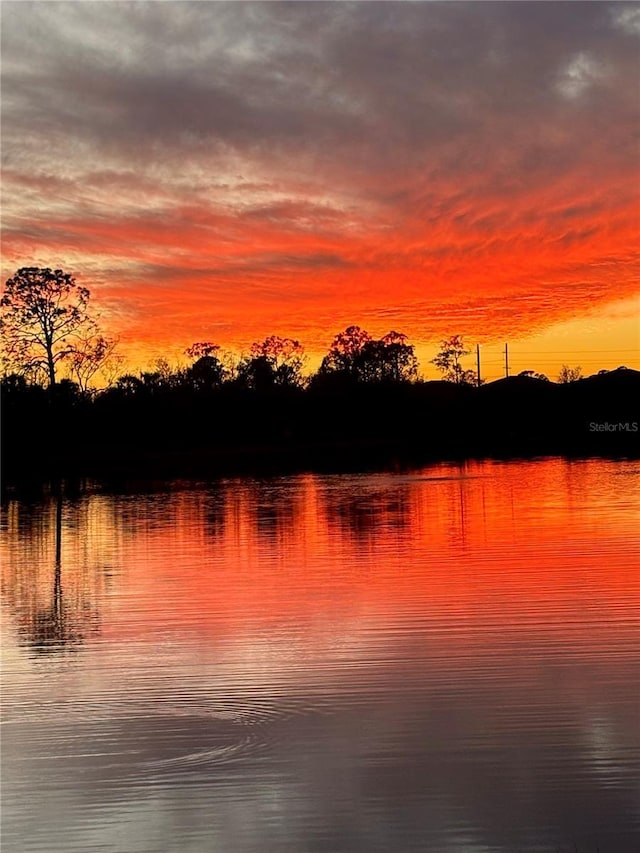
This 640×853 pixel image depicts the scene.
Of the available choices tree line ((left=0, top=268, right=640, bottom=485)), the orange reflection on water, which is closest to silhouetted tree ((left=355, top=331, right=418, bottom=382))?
tree line ((left=0, top=268, right=640, bottom=485))

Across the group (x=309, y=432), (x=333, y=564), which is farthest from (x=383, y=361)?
(x=333, y=564)

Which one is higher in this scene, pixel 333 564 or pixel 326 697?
pixel 333 564

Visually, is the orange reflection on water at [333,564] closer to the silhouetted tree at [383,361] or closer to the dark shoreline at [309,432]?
the dark shoreline at [309,432]

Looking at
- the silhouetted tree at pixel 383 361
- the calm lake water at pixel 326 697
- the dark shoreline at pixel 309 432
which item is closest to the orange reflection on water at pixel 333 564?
the calm lake water at pixel 326 697

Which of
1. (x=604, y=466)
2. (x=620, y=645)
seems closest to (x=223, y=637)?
(x=620, y=645)

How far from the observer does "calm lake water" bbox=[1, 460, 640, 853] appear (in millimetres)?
6289

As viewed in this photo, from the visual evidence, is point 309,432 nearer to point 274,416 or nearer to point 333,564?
point 274,416

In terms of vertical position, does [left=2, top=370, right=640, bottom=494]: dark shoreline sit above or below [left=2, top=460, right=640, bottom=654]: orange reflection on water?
above

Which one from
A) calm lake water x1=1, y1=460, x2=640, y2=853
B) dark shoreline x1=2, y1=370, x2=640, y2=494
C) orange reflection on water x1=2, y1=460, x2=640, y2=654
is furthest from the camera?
dark shoreline x1=2, y1=370, x2=640, y2=494

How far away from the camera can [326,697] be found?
8.75 meters

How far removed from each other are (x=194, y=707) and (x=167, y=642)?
2688mm

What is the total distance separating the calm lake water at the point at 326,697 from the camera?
629cm

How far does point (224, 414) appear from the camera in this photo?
7438 centimetres

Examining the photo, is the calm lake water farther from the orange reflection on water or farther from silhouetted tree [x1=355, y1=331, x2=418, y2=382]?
silhouetted tree [x1=355, y1=331, x2=418, y2=382]
